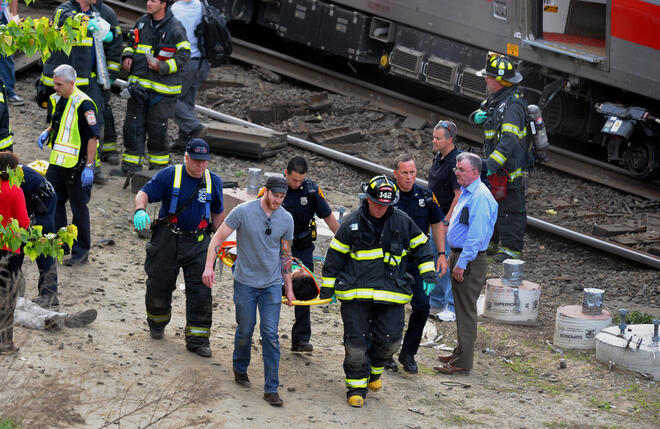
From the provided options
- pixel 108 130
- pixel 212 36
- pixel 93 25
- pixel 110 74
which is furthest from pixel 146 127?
pixel 212 36

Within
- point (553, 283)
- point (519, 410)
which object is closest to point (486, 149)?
point (553, 283)

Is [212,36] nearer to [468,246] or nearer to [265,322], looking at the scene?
[468,246]

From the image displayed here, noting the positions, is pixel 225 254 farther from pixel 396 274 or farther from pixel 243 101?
pixel 243 101

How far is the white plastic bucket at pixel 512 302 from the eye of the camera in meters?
9.24

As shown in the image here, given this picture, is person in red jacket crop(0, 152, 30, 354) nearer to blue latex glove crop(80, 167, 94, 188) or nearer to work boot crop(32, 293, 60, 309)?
work boot crop(32, 293, 60, 309)

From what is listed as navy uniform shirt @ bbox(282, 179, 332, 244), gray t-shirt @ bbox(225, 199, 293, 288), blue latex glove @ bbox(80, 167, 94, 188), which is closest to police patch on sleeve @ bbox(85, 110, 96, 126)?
blue latex glove @ bbox(80, 167, 94, 188)

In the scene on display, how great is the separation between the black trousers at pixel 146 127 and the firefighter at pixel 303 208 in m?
3.76

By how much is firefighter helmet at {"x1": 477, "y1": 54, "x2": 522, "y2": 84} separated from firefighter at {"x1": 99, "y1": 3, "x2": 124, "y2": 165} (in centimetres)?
423

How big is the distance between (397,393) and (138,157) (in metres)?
4.89

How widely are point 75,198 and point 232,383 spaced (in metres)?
2.70

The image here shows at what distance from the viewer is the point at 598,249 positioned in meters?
11.0

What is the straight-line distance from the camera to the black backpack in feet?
40.1

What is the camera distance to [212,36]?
12.2 meters

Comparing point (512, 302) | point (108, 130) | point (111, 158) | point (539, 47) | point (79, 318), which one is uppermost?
point (539, 47)
